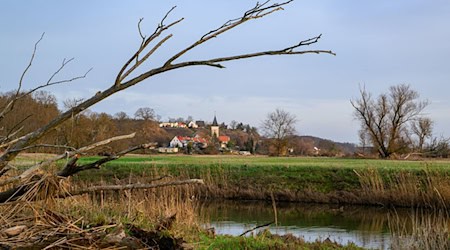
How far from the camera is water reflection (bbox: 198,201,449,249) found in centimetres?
1228

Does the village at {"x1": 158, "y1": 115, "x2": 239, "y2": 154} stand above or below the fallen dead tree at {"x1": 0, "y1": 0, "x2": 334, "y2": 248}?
above

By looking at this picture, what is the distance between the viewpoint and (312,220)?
1523 centimetres

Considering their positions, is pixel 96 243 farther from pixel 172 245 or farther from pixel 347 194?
pixel 347 194

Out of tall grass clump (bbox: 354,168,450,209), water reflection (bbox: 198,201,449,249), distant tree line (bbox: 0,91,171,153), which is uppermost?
distant tree line (bbox: 0,91,171,153)

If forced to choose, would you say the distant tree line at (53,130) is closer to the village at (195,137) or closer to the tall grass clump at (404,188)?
the tall grass clump at (404,188)

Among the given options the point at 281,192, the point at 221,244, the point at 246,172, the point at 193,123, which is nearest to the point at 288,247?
the point at 221,244

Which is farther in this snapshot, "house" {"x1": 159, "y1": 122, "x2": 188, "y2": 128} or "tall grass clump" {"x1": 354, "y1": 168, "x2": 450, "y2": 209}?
"house" {"x1": 159, "y1": 122, "x2": 188, "y2": 128}

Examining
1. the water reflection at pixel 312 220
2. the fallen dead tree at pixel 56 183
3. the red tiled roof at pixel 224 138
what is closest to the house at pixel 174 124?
the red tiled roof at pixel 224 138

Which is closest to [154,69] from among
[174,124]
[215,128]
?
[215,128]

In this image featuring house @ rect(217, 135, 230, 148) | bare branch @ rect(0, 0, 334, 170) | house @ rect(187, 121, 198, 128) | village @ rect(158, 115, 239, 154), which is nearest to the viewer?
bare branch @ rect(0, 0, 334, 170)

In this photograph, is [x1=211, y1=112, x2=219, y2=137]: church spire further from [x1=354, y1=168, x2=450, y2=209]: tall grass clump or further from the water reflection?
the water reflection

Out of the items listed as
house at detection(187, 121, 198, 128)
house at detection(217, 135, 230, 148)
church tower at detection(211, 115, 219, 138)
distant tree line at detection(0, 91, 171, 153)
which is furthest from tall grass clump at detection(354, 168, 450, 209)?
house at detection(187, 121, 198, 128)

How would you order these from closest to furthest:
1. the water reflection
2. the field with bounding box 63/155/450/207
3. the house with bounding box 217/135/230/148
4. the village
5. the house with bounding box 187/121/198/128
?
the water reflection < the field with bounding box 63/155/450/207 < the house with bounding box 217/135/230/148 < the village < the house with bounding box 187/121/198/128

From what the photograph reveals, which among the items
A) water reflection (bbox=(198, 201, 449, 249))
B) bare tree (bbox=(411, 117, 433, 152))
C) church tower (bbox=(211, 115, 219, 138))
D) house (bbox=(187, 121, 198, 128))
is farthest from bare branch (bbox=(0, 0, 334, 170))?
house (bbox=(187, 121, 198, 128))
